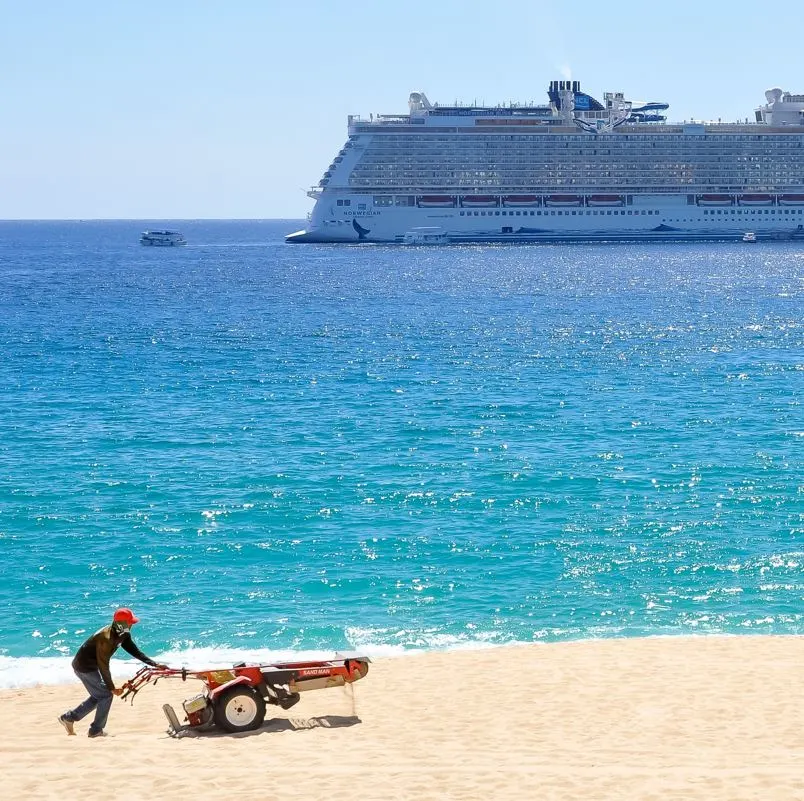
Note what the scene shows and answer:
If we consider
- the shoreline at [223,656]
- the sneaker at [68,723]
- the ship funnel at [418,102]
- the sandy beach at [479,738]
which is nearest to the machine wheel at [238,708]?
the sandy beach at [479,738]

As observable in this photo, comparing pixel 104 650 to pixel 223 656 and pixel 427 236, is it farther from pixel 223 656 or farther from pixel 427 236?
pixel 427 236

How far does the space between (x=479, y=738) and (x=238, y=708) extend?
255cm

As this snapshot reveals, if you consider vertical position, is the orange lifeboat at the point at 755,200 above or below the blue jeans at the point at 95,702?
above

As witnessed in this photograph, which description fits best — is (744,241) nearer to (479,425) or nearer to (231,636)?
(479,425)

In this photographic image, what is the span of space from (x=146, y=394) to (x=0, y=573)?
63.7 ft

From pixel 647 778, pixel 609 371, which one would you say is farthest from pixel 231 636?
pixel 609 371

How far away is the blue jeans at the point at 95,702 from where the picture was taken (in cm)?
1273

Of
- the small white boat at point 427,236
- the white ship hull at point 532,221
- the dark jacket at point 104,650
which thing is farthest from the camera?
the white ship hull at point 532,221

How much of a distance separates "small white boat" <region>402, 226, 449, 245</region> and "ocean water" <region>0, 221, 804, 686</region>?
68.6 meters

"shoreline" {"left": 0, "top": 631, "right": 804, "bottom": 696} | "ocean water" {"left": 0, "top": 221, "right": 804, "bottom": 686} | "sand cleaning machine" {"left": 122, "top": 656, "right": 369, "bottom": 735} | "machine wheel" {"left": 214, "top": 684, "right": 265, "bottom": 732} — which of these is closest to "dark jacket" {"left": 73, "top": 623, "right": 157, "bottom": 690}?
"sand cleaning machine" {"left": 122, "top": 656, "right": 369, "bottom": 735}

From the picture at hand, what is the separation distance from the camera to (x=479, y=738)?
12523mm

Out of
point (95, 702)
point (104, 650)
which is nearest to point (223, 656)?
point (95, 702)

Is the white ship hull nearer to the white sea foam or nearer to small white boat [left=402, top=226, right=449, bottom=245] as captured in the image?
small white boat [left=402, top=226, right=449, bottom=245]

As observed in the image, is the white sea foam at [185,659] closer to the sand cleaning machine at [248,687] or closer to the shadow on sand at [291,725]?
the shadow on sand at [291,725]
